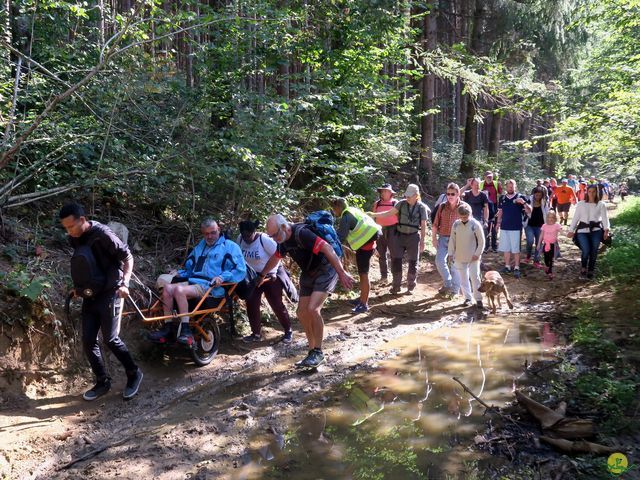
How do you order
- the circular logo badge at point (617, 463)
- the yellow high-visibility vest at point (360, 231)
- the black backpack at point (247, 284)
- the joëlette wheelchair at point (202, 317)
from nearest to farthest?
the circular logo badge at point (617, 463) → the joëlette wheelchair at point (202, 317) → the black backpack at point (247, 284) → the yellow high-visibility vest at point (360, 231)

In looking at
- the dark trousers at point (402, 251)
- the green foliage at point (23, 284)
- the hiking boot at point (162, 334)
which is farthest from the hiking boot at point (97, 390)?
the dark trousers at point (402, 251)

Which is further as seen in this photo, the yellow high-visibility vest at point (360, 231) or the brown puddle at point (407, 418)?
the yellow high-visibility vest at point (360, 231)

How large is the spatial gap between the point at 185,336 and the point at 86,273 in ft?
4.58

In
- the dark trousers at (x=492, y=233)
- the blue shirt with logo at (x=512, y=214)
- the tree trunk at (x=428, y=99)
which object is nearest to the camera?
the blue shirt with logo at (x=512, y=214)

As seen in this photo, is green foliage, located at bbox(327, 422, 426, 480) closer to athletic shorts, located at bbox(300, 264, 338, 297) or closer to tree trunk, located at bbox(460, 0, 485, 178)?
athletic shorts, located at bbox(300, 264, 338, 297)

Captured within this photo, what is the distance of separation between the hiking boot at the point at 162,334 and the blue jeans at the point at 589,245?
8.65 m

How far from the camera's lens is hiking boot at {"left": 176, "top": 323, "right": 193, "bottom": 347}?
5.88 meters

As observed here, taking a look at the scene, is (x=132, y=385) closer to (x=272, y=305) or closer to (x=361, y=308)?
(x=272, y=305)

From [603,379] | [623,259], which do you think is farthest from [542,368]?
[623,259]

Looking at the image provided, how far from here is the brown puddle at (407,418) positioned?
4102 mm

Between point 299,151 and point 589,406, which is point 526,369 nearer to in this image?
point 589,406

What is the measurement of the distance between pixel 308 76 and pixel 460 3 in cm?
1514

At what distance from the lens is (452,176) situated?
20656 mm

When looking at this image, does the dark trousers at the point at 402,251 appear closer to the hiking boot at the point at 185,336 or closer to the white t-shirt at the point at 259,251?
the white t-shirt at the point at 259,251
